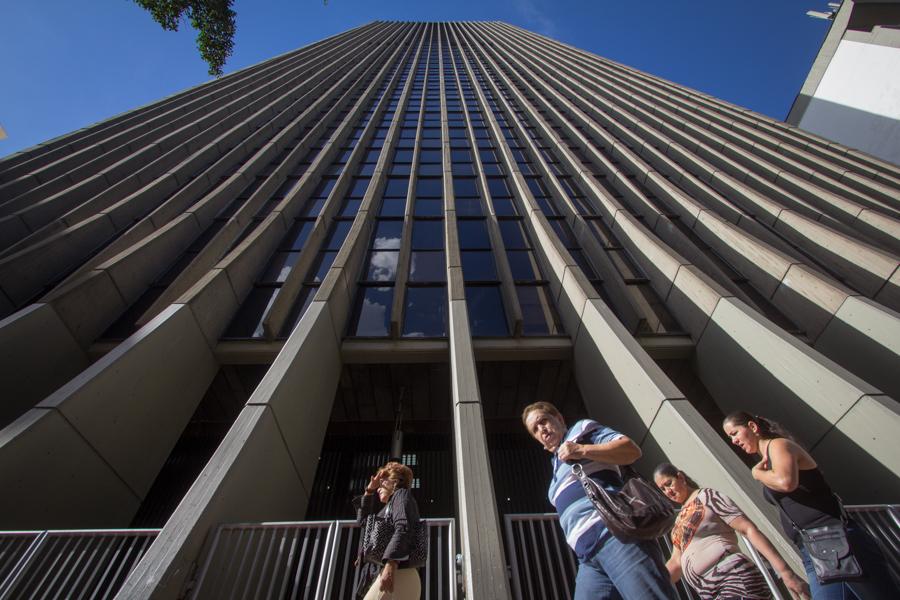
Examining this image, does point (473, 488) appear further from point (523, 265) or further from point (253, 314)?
point (523, 265)

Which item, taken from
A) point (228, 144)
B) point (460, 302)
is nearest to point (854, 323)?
point (460, 302)

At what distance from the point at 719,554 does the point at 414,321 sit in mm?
6260

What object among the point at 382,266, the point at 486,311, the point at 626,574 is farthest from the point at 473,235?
the point at 626,574

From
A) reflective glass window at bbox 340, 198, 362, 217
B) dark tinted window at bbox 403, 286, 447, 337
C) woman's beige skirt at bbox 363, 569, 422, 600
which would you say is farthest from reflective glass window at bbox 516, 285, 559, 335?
reflective glass window at bbox 340, 198, 362, 217

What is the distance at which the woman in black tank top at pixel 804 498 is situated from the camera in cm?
230

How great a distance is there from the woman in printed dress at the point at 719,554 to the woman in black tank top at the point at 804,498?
21 cm

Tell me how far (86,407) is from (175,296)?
9.82ft

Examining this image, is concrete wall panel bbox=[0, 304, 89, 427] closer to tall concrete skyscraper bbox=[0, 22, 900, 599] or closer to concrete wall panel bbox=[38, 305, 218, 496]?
tall concrete skyscraper bbox=[0, 22, 900, 599]

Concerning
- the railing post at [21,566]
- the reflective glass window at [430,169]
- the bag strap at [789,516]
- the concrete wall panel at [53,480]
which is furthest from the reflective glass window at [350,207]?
the bag strap at [789,516]

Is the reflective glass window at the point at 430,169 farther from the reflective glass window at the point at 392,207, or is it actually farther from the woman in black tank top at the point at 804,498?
the woman in black tank top at the point at 804,498

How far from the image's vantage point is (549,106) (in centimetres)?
2050

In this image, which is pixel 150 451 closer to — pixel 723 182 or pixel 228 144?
pixel 228 144

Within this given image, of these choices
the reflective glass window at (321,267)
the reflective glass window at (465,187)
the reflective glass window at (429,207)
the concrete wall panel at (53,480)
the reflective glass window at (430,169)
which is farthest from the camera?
the reflective glass window at (430,169)

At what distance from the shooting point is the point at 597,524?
2.63 meters
